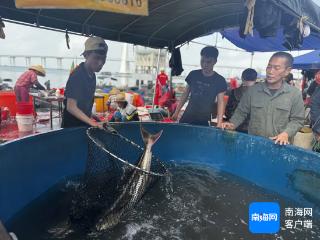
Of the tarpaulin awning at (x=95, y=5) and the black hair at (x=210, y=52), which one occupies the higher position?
the tarpaulin awning at (x=95, y=5)

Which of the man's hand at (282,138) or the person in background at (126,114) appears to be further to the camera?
the person in background at (126,114)

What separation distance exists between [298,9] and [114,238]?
4889mm

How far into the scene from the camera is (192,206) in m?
4.04

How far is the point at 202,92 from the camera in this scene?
17.5 ft

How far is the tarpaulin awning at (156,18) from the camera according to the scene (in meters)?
4.82

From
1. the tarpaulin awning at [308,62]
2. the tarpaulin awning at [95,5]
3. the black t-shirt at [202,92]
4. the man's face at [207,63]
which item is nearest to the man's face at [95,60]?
the tarpaulin awning at [95,5]

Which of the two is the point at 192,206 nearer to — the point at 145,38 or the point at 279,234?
the point at 279,234

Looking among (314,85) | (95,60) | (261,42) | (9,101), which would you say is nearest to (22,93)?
(9,101)

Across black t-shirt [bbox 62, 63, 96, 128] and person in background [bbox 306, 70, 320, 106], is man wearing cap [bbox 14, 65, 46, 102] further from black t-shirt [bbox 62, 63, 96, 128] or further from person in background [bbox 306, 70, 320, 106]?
person in background [bbox 306, 70, 320, 106]

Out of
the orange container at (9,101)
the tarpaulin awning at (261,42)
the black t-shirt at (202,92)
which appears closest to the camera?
the black t-shirt at (202,92)

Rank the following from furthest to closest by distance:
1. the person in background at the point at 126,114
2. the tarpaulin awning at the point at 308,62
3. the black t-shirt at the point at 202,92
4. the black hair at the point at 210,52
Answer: the tarpaulin awning at the point at 308,62 → the person in background at the point at 126,114 → the black t-shirt at the point at 202,92 → the black hair at the point at 210,52

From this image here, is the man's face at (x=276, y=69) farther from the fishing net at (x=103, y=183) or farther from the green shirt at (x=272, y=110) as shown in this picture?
the fishing net at (x=103, y=183)

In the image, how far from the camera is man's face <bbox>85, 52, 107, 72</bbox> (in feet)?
13.0

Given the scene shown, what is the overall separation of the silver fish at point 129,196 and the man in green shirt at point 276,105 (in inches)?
79.9
